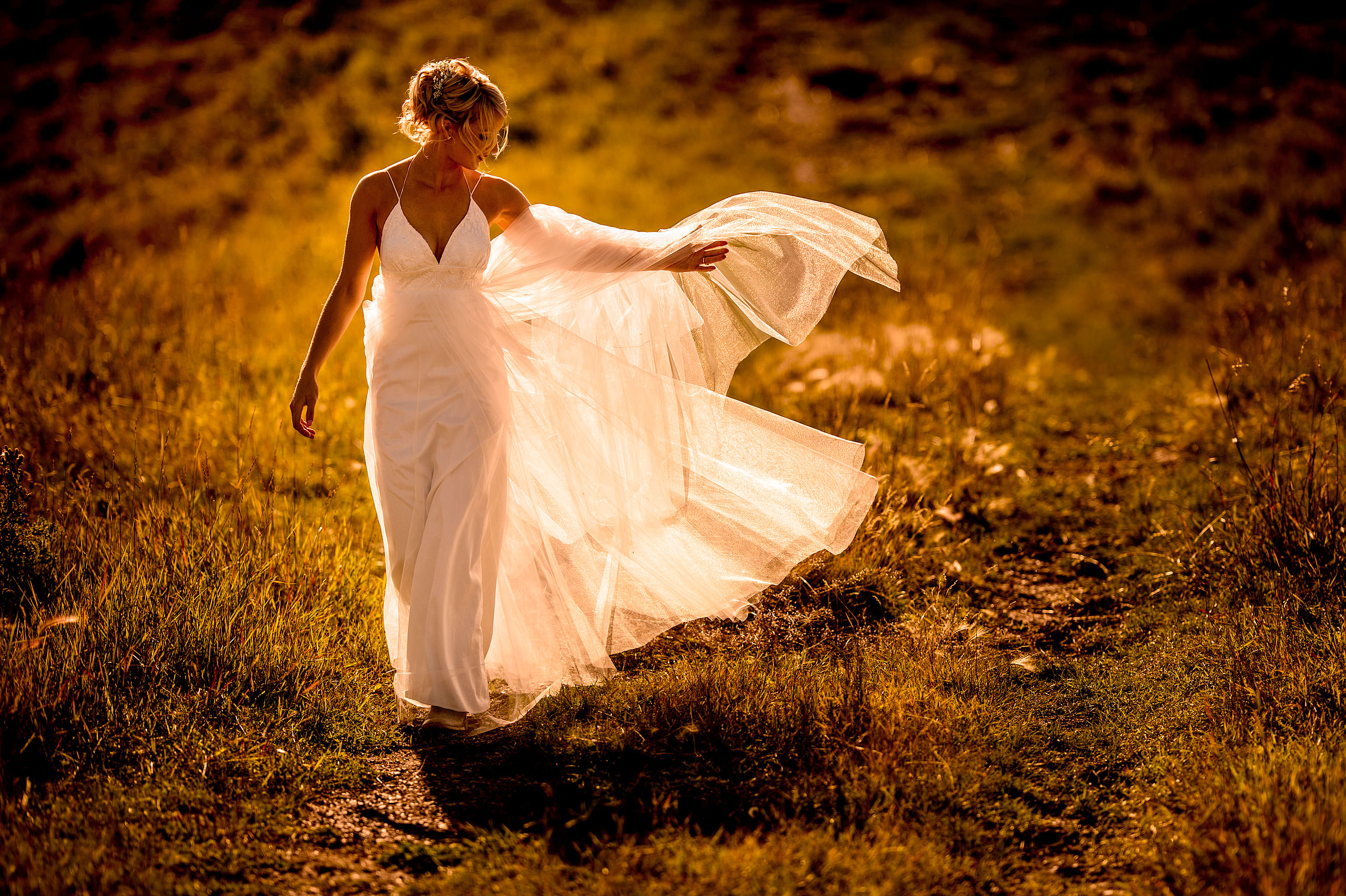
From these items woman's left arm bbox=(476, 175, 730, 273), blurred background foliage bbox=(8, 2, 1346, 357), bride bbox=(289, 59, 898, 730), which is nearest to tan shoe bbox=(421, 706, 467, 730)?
bride bbox=(289, 59, 898, 730)

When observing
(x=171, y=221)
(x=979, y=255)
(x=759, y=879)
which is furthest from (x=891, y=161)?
(x=759, y=879)

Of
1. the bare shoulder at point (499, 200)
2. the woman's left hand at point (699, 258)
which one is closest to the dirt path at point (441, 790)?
the woman's left hand at point (699, 258)

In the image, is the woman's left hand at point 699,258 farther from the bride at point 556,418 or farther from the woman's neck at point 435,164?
the woman's neck at point 435,164

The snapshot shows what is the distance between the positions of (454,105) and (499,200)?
1.42 feet

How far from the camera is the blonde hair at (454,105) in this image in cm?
393

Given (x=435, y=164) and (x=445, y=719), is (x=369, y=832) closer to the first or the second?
(x=445, y=719)

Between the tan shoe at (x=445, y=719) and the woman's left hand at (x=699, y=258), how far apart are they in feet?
6.21

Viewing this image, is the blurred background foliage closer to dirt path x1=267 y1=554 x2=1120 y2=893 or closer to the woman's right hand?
dirt path x1=267 y1=554 x2=1120 y2=893

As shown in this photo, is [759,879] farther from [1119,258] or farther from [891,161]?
[891,161]

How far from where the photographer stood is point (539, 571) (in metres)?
4.21

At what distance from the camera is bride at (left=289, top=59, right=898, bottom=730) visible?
13.1 feet

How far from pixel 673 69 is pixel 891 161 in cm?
405

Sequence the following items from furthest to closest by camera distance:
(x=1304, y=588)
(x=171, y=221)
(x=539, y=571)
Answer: (x=171, y=221)
(x=1304, y=588)
(x=539, y=571)

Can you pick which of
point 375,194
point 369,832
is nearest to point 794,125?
point 375,194
